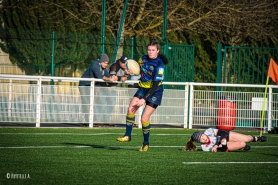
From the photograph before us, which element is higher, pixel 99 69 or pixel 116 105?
pixel 99 69

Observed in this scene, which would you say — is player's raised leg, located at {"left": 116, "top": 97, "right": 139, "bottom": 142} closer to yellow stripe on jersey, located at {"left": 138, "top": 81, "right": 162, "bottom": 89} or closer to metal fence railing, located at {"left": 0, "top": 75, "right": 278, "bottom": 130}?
yellow stripe on jersey, located at {"left": 138, "top": 81, "right": 162, "bottom": 89}

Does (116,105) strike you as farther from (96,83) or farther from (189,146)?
(189,146)

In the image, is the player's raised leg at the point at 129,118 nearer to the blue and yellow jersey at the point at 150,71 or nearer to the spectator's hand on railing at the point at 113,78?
the blue and yellow jersey at the point at 150,71

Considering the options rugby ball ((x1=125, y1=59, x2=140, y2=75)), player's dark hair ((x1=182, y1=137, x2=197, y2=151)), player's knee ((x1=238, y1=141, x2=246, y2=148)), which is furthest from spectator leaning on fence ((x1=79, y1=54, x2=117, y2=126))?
player's knee ((x1=238, y1=141, x2=246, y2=148))

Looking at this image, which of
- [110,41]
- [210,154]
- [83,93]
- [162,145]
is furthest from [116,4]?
[210,154]

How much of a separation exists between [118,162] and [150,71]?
242 centimetres

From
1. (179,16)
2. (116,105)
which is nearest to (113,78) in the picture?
(116,105)

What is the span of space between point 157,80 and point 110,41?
31.1 ft

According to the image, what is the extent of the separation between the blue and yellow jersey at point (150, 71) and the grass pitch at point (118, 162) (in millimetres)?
1401

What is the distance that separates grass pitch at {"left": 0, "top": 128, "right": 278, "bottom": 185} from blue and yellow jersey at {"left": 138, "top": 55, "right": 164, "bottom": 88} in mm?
1401

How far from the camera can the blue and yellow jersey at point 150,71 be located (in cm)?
1207

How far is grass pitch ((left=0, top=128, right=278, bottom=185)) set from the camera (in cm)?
880

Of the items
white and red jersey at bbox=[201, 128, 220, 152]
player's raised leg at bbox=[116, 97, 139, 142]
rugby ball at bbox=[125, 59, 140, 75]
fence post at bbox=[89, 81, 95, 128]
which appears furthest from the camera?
fence post at bbox=[89, 81, 95, 128]

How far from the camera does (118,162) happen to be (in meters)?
10.5
